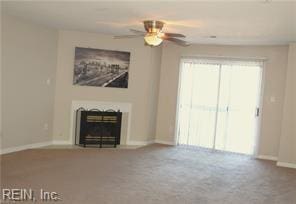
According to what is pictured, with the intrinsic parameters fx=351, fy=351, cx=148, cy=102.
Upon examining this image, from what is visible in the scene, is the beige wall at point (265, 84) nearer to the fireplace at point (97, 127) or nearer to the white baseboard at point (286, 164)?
the white baseboard at point (286, 164)

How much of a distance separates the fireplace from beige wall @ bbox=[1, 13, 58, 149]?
1.95ft

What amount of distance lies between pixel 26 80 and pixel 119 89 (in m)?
1.95

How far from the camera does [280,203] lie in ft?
14.3

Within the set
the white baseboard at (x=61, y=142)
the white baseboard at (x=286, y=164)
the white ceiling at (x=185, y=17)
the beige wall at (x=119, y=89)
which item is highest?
the white ceiling at (x=185, y=17)

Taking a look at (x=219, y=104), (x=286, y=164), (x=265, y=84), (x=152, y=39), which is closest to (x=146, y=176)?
(x=152, y=39)

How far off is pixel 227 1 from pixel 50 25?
3.75 meters

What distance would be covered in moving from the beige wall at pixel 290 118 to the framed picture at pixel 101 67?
10.4ft

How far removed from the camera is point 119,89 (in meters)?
7.39

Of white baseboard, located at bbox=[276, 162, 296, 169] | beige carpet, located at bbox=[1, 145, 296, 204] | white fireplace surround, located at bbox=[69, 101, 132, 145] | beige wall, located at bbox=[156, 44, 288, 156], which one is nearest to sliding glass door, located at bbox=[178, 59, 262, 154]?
beige wall, located at bbox=[156, 44, 288, 156]

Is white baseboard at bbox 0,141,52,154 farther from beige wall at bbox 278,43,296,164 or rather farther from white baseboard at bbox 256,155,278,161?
beige wall at bbox 278,43,296,164

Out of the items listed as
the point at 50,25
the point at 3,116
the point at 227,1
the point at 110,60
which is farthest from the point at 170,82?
the point at 227,1

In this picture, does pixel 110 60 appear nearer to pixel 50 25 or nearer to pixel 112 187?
pixel 50 25

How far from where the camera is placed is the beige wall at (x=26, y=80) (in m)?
Result: 5.80

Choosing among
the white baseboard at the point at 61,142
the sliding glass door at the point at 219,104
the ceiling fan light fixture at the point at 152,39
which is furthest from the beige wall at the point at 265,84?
the ceiling fan light fixture at the point at 152,39
